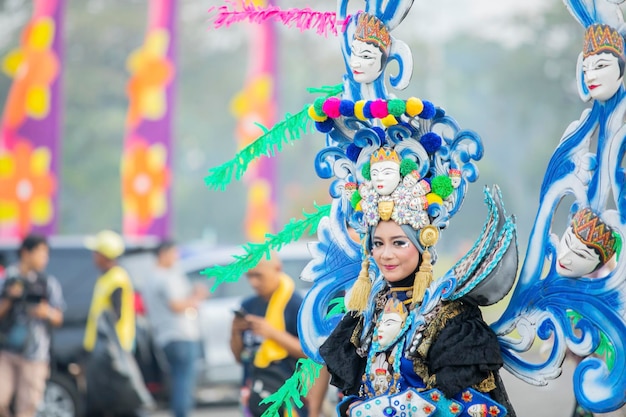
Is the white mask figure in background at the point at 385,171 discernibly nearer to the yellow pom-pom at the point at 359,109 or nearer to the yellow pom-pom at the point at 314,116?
the yellow pom-pom at the point at 359,109

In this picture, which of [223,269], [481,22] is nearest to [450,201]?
[223,269]

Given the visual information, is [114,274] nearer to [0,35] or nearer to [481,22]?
[481,22]

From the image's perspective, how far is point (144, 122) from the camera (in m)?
13.4

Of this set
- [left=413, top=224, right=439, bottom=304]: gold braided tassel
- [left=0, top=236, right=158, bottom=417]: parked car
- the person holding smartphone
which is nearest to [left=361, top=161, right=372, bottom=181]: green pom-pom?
[left=413, top=224, right=439, bottom=304]: gold braided tassel

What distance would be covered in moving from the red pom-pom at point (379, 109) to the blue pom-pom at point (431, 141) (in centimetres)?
17

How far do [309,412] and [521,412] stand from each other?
497 cm

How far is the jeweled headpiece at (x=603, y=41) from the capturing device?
354cm

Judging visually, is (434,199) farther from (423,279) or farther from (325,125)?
(325,125)

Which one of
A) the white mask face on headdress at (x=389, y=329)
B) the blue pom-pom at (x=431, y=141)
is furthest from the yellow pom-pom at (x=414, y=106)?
the white mask face on headdress at (x=389, y=329)

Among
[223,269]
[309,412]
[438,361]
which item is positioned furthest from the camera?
[309,412]

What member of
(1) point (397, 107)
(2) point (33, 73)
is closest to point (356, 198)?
(1) point (397, 107)

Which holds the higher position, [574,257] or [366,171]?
[366,171]

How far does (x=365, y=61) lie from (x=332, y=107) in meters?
0.31

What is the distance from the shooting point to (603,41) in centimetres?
356
